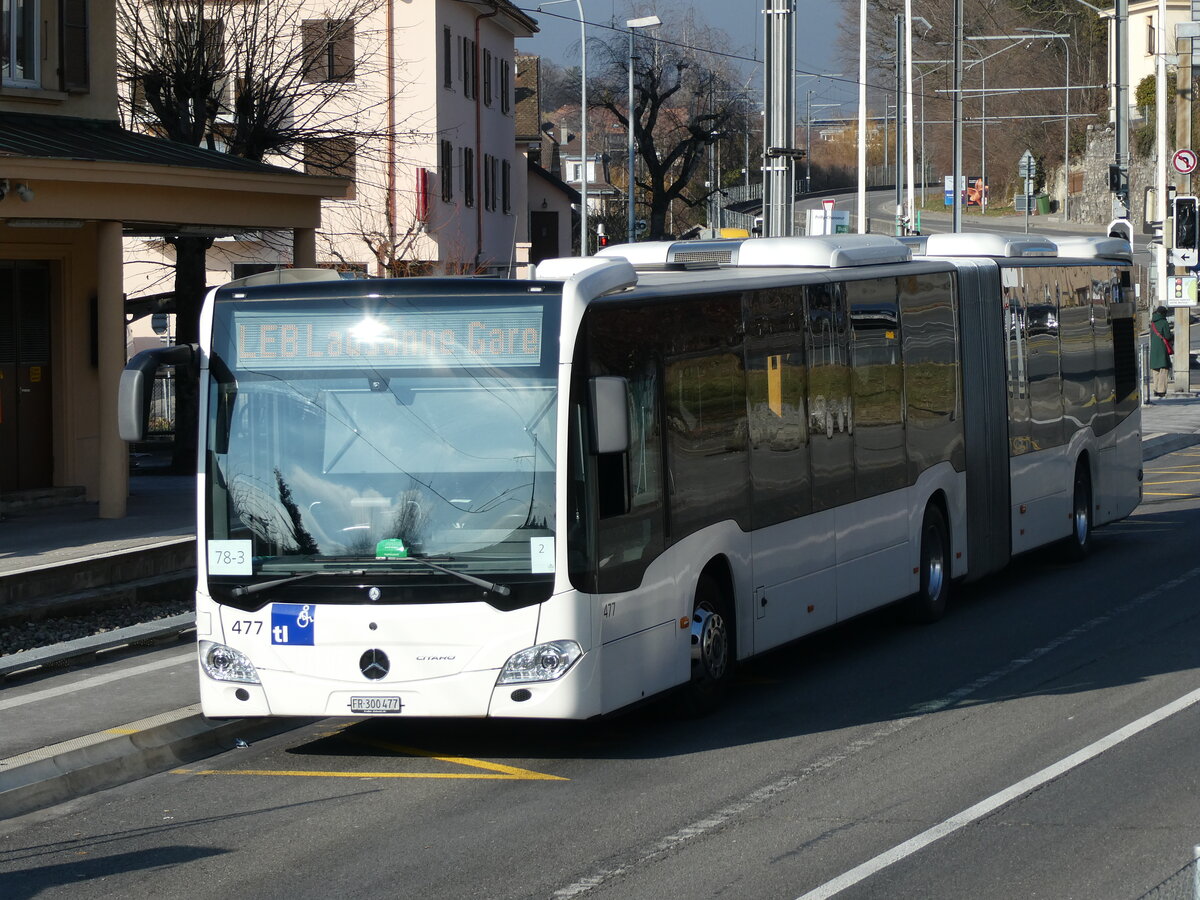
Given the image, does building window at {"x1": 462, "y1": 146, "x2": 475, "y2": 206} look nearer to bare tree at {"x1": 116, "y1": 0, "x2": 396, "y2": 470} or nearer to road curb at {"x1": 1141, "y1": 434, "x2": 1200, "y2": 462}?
bare tree at {"x1": 116, "y1": 0, "x2": 396, "y2": 470}

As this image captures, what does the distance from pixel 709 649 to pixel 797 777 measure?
169 cm

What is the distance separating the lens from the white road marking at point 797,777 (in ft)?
24.0

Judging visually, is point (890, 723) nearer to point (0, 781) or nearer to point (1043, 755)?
point (1043, 755)

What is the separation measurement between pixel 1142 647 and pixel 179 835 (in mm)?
7398

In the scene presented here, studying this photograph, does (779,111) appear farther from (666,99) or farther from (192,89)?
(666,99)

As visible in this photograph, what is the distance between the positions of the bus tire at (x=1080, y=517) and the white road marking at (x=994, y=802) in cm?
681

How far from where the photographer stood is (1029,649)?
12.8 meters

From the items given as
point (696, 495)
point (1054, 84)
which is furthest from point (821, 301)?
point (1054, 84)

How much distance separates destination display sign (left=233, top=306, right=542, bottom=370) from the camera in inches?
365

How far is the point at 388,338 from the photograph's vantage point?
30.8 ft

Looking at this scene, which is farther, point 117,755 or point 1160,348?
point 1160,348

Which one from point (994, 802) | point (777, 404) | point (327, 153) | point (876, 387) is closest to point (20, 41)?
point (327, 153)

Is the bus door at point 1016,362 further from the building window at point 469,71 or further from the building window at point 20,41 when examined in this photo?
the building window at point 469,71

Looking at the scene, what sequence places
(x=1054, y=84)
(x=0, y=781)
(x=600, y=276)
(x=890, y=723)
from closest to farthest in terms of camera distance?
1. (x=0, y=781)
2. (x=600, y=276)
3. (x=890, y=723)
4. (x=1054, y=84)
